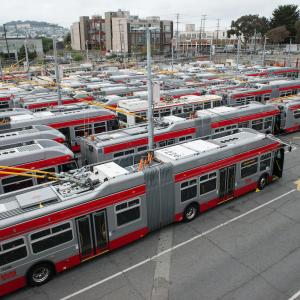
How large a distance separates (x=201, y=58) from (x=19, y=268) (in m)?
94.0

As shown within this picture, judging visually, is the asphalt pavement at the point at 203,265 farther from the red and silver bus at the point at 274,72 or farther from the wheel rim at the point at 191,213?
the red and silver bus at the point at 274,72

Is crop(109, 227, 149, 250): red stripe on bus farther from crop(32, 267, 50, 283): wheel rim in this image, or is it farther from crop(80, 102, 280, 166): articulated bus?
crop(80, 102, 280, 166): articulated bus

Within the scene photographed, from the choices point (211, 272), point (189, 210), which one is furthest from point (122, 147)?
point (211, 272)

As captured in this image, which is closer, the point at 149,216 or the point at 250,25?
the point at 149,216

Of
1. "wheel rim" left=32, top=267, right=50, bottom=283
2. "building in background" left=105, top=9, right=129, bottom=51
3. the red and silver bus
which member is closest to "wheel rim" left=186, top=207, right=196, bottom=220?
"wheel rim" left=32, top=267, right=50, bottom=283

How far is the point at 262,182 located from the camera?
17172 millimetres

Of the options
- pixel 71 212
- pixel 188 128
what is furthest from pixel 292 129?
pixel 71 212

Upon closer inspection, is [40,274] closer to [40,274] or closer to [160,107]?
[40,274]

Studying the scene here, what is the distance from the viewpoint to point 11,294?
408 inches

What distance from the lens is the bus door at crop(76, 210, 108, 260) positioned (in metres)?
10.9

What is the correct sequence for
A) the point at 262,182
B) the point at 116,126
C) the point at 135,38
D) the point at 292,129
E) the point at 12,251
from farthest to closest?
the point at 135,38 < the point at 292,129 < the point at 116,126 < the point at 262,182 < the point at 12,251

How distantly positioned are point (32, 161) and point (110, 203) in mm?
5197

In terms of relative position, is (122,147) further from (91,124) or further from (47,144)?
(91,124)

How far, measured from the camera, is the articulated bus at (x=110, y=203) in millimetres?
9977
